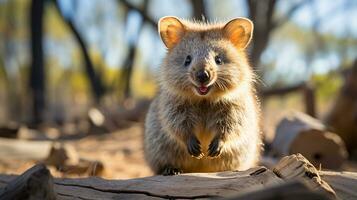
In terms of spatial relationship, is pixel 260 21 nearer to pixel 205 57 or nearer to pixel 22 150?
pixel 22 150

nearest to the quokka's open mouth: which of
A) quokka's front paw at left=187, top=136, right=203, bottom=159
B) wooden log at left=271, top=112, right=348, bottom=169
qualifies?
quokka's front paw at left=187, top=136, right=203, bottom=159

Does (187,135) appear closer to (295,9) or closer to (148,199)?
(148,199)

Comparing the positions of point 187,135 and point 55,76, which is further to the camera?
point 55,76

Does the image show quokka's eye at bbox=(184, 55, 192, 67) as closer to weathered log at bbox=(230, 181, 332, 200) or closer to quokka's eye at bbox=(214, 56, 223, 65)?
quokka's eye at bbox=(214, 56, 223, 65)

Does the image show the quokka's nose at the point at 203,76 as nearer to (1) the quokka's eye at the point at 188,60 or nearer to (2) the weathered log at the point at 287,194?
(1) the quokka's eye at the point at 188,60

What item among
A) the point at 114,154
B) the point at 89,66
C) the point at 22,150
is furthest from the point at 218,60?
the point at 89,66

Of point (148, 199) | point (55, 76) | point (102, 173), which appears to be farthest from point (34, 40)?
point (55, 76)
